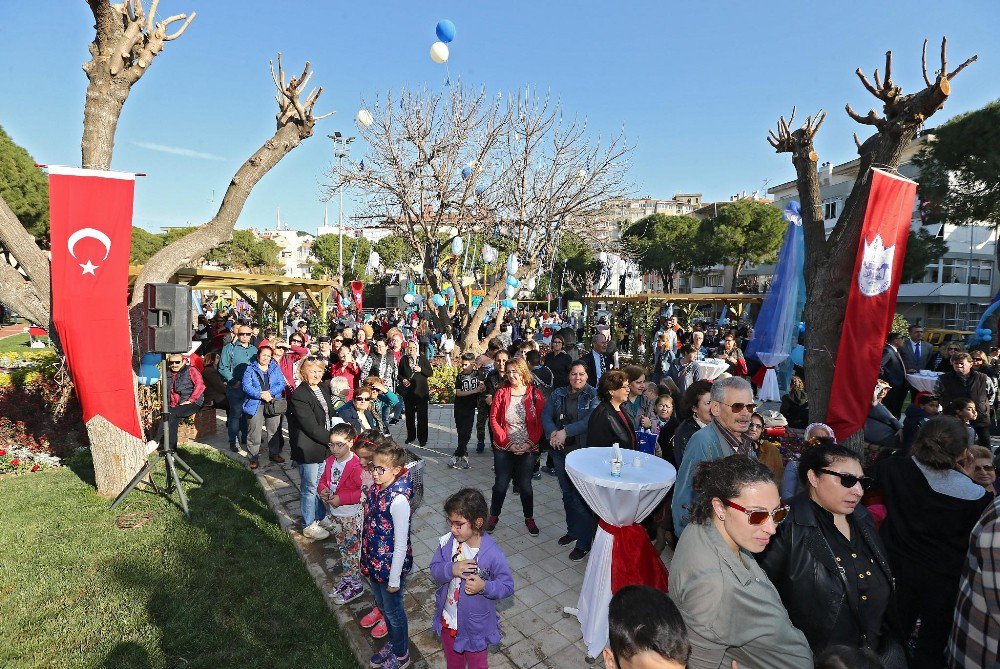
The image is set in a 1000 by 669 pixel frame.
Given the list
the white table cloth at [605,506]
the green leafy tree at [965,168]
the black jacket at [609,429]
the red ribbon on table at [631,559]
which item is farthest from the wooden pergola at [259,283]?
the green leafy tree at [965,168]

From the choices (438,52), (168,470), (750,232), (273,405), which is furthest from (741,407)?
(750,232)

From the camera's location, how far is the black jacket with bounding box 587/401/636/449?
404 centimetres

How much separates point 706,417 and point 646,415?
4.81ft

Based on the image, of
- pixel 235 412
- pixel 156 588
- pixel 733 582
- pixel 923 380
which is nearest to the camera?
pixel 733 582

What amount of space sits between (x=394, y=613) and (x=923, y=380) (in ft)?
28.8

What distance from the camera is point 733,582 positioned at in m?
1.79

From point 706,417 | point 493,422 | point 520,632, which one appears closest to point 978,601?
point 706,417

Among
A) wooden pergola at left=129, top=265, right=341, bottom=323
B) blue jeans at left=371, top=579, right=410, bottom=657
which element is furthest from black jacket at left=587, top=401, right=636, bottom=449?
wooden pergola at left=129, top=265, right=341, bottom=323

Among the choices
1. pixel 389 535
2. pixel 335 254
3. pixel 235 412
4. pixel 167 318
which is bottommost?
pixel 235 412

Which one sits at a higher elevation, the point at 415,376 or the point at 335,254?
the point at 335,254

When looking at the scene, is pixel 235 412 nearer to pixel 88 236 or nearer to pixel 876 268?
pixel 88 236

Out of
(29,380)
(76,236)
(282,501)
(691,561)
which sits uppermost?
(76,236)

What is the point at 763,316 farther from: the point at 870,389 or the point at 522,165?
the point at 522,165

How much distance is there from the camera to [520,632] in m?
3.47
